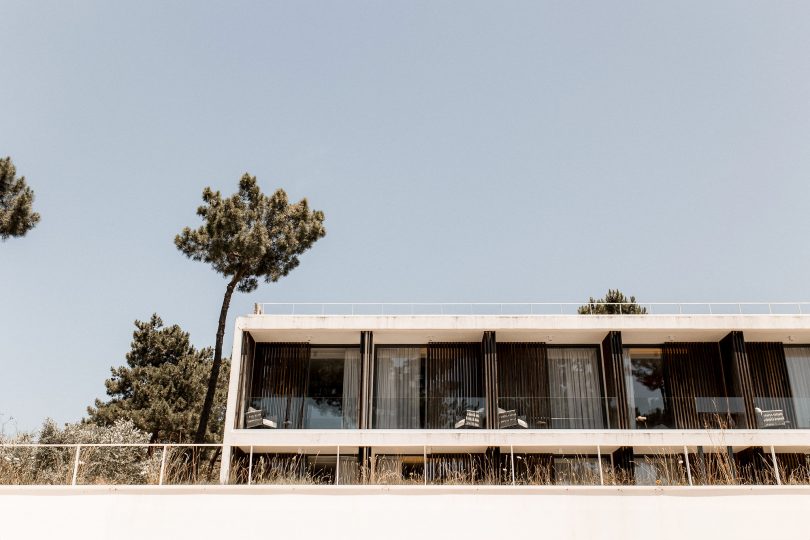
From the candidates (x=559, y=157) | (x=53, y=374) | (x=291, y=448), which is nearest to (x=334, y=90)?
(x=559, y=157)

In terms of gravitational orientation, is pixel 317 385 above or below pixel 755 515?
above

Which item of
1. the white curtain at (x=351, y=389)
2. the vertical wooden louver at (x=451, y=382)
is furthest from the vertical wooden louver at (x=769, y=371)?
the white curtain at (x=351, y=389)

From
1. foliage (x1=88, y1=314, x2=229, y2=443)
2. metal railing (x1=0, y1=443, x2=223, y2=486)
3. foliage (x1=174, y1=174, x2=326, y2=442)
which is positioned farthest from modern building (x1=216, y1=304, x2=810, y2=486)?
Result: foliage (x1=88, y1=314, x2=229, y2=443)

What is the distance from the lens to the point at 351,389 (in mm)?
23141

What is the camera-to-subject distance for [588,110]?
20.4m

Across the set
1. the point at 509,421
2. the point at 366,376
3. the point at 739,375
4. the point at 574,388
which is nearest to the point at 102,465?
the point at 366,376

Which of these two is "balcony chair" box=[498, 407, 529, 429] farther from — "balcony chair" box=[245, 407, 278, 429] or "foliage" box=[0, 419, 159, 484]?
"foliage" box=[0, 419, 159, 484]

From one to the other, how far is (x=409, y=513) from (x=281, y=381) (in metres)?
12.5

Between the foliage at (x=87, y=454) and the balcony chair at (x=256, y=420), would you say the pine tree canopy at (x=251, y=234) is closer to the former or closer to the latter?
the balcony chair at (x=256, y=420)

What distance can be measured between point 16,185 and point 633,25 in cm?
1618

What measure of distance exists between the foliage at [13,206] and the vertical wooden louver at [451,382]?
11700mm

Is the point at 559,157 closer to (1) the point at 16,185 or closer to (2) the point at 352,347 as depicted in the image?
(2) the point at 352,347

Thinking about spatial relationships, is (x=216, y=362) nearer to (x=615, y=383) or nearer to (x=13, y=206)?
(x=13, y=206)

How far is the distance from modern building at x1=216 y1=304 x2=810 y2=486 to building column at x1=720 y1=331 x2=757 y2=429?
41 mm
